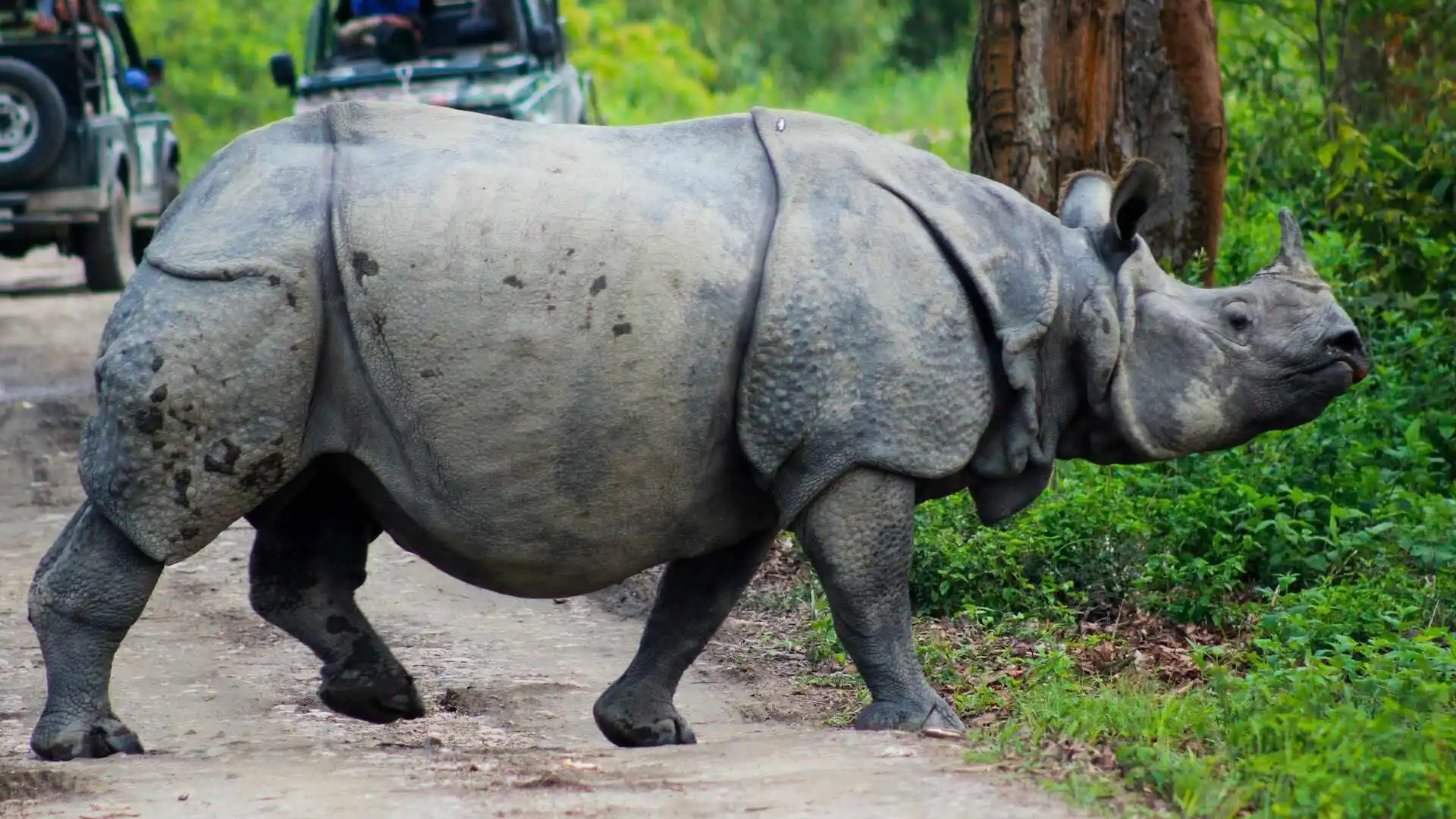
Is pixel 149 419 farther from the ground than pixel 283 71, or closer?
farther from the ground

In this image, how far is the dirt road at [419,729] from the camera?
4070 millimetres

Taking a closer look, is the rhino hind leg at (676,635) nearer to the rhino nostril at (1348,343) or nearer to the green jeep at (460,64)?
the rhino nostril at (1348,343)

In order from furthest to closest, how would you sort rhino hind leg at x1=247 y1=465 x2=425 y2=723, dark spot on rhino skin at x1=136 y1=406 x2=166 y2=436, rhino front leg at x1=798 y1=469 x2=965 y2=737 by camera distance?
1. rhino hind leg at x1=247 y1=465 x2=425 y2=723
2. rhino front leg at x1=798 y1=469 x2=965 y2=737
3. dark spot on rhino skin at x1=136 y1=406 x2=166 y2=436

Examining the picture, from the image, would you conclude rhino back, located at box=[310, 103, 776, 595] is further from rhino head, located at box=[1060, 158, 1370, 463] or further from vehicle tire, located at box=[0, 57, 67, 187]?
vehicle tire, located at box=[0, 57, 67, 187]

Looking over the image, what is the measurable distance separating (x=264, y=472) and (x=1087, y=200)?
91.2 inches

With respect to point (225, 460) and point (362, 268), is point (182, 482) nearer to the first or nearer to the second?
point (225, 460)

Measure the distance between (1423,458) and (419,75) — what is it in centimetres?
950

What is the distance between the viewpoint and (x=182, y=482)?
457 centimetres

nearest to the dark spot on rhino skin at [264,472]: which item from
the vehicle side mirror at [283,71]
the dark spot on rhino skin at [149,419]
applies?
the dark spot on rhino skin at [149,419]

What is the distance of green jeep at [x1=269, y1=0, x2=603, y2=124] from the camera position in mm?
14195

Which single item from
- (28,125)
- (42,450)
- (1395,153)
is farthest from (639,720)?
(28,125)

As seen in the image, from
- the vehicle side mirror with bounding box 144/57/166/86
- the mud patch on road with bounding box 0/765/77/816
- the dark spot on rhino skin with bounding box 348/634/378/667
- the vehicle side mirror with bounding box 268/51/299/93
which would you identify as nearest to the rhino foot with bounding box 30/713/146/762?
the mud patch on road with bounding box 0/765/77/816

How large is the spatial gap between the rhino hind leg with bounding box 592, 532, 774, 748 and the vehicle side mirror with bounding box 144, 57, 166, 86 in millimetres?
12295

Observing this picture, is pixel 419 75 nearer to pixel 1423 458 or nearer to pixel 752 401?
pixel 1423 458
